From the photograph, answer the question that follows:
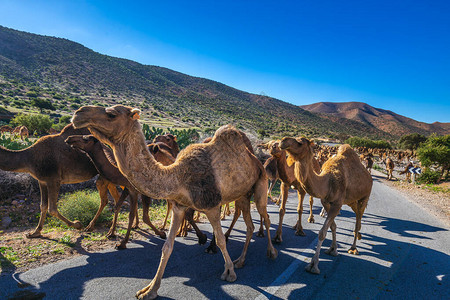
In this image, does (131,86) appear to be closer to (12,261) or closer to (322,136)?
(322,136)

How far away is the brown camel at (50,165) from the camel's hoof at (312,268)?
5186mm

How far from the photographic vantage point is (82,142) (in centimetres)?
554

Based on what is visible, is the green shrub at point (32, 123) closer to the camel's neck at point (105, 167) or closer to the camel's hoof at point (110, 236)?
the camel's neck at point (105, 167)

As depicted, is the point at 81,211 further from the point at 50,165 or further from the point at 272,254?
the point at 272,254

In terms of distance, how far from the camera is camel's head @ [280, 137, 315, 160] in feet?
14.9

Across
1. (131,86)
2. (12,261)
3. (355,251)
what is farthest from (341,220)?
(131,86)

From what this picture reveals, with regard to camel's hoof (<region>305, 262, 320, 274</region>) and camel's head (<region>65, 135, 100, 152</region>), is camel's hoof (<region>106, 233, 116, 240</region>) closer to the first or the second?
camel's head (<region>65, 135, 100, 152</region>)

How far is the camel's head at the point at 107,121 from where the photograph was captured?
2926mm

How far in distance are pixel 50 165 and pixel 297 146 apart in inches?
216

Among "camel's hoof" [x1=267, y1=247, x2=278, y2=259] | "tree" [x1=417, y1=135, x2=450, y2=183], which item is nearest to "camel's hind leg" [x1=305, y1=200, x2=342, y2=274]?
"camel's hoof" [x1=267, y1=247, x2=278, y2=259]

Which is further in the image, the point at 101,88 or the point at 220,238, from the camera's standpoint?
the point at 101,88

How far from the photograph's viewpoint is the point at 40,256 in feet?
15.6

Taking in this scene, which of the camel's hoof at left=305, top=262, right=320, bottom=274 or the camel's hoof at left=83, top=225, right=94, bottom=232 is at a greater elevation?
the camel's hoof at left=305, top=262, right=320, bottom=274

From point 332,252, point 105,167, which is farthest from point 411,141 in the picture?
point 105,167
